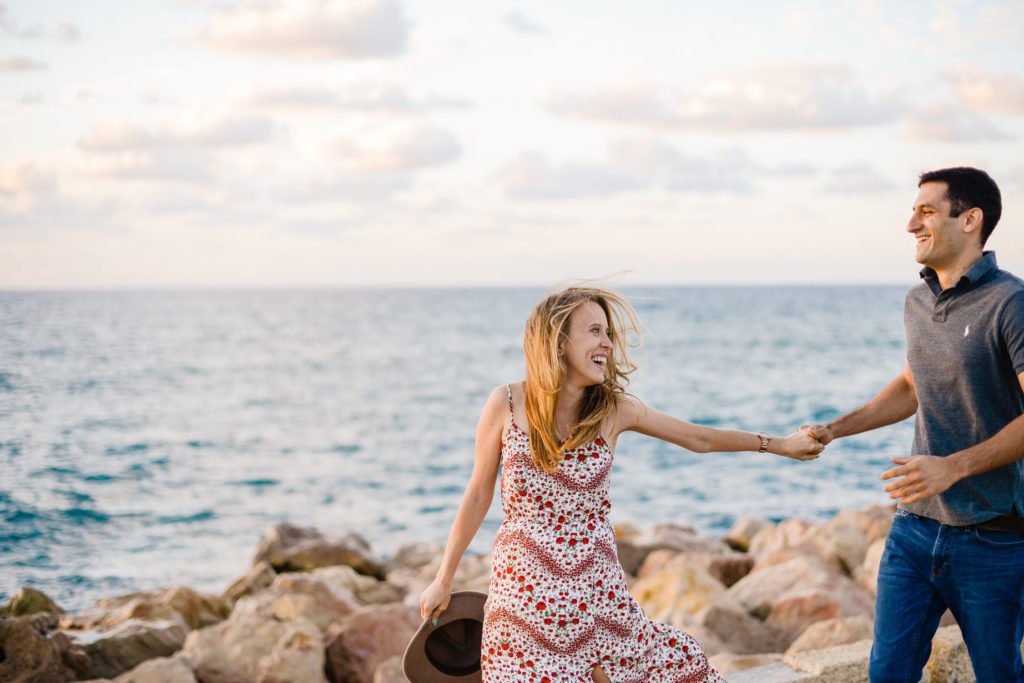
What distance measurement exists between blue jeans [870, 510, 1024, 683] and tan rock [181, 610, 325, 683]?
13.9 feet

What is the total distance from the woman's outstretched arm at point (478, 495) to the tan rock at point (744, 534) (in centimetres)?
1049

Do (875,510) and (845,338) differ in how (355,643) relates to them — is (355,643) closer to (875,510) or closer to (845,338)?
(875,510)

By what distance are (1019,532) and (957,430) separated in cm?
43

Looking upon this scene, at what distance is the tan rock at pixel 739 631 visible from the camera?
277 inches

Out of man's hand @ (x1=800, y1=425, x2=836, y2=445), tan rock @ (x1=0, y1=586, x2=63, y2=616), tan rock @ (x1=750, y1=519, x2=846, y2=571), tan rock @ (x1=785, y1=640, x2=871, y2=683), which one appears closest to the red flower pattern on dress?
man's hand @ (x1=800, y1=425, x2=836, y2=445)

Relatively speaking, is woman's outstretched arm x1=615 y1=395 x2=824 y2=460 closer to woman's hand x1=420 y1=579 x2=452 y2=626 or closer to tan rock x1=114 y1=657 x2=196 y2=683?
woman's hand x1=420 y1=579 x2=452 y2=626

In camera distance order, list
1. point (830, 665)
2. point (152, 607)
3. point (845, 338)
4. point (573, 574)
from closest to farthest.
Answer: point (573, 574), point (830, 665), point (152, 607), point (845, 338)

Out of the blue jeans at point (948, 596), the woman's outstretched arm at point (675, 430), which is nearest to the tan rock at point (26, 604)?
the woman's outstretched arm at point (675, 430)

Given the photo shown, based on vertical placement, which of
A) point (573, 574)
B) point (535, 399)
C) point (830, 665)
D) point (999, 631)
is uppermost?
point (535, 399)

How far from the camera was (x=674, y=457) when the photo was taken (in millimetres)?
21828

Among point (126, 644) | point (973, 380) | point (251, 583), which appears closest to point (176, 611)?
point (251, 583)

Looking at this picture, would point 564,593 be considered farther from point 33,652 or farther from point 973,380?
point 33,652

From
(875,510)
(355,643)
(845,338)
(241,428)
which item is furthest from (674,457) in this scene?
(845,338)

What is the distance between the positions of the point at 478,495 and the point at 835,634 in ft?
11.9
